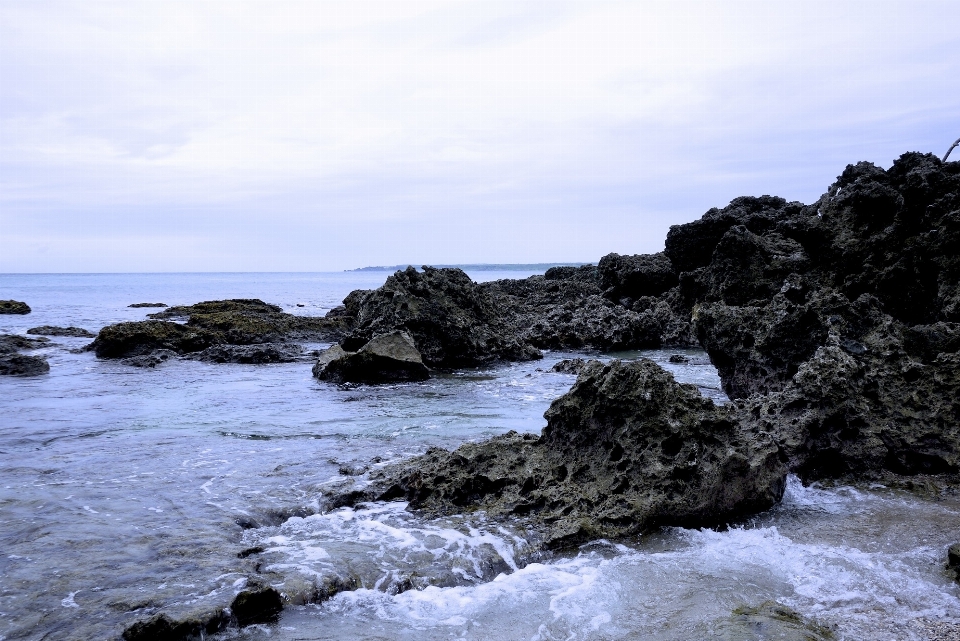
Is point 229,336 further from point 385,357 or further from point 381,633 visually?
point 381,633

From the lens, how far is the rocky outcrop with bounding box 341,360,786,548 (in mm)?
6000

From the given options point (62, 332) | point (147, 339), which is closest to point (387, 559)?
point (147, 339)

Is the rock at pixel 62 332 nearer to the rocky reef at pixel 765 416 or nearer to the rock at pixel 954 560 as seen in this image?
the rocky reef at pixel 765 416

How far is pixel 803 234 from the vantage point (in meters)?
14.2

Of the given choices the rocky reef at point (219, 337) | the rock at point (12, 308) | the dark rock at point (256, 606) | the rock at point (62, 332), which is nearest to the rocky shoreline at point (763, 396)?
the dark rock at point (256, 606)

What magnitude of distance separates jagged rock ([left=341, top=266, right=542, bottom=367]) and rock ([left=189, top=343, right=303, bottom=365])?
276 cm

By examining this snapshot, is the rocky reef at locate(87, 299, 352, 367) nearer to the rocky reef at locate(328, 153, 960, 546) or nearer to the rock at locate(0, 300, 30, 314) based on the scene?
the rocky reef at locate(328, 153, 960, 546)

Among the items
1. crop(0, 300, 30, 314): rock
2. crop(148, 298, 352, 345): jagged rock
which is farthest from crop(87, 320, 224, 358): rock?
crop(0, 300, 30, 314): rock

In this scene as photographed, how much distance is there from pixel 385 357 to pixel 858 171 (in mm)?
11530

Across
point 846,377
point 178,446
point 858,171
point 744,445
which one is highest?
point 858,171

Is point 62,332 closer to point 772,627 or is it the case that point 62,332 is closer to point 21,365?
point 21,365

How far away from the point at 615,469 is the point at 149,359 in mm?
16116

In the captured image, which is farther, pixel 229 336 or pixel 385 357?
pixel 229 336

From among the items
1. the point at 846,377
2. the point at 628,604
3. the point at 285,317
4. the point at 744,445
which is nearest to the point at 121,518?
the point at 628,604
